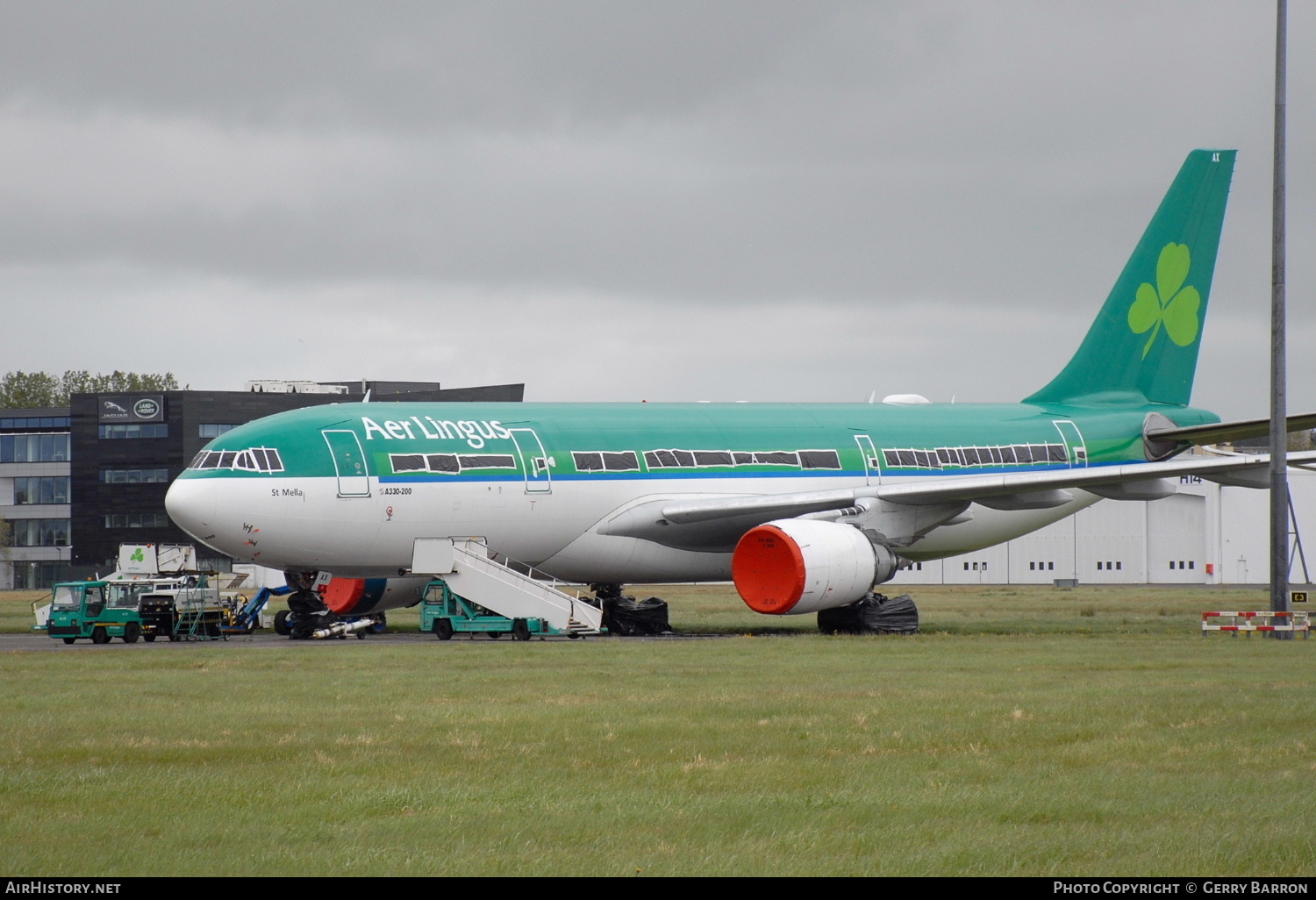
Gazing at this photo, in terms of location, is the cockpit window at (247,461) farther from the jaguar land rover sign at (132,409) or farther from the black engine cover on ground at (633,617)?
the jaguar land rover sign at (132,409)

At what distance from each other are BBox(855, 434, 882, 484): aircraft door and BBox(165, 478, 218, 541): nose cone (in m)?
13.2

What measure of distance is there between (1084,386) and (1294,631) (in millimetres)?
10577

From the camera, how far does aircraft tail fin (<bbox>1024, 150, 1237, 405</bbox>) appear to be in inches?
1423

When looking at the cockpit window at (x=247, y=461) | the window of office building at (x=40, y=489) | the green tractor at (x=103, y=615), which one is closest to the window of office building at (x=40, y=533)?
the window of office building at (x=40, y=489)

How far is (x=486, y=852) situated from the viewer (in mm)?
8719

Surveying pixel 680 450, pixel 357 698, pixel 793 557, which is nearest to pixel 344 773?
pixel 357 698

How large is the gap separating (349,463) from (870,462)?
437 inches

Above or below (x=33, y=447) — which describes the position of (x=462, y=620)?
below

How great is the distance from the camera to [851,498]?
1170 inches

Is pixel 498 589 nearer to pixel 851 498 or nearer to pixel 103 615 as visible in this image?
pixel 851 498

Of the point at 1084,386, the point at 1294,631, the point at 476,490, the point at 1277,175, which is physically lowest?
the point at 1294,631

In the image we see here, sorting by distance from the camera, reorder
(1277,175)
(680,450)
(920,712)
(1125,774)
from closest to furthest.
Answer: (1125,774) < (920,712) < (1277,175) < (680,450)

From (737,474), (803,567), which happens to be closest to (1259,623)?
(803,567)

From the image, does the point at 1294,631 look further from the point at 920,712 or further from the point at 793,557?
the point at 920,712
